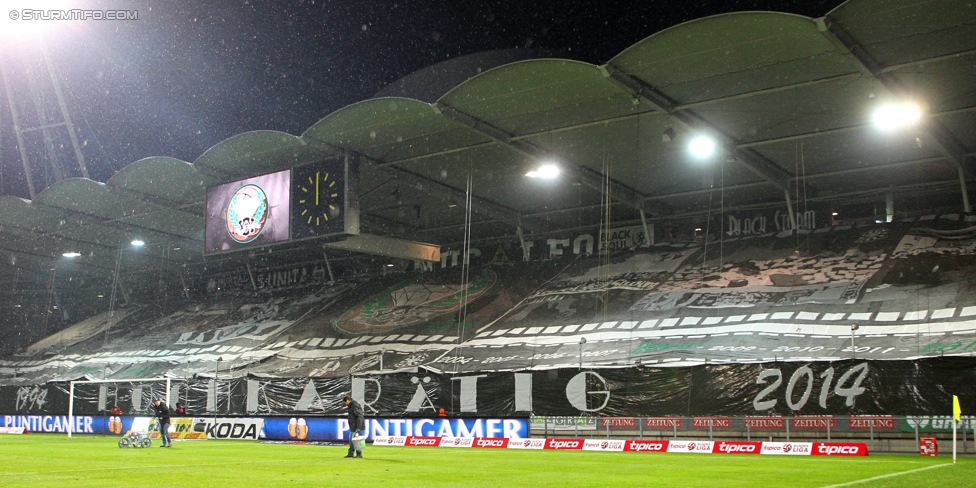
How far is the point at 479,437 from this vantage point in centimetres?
2645

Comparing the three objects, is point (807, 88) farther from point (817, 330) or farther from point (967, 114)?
point (817, 330)

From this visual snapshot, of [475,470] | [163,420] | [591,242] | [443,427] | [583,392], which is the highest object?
[591,242]

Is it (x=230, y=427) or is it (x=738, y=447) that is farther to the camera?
(x=230, y=427)

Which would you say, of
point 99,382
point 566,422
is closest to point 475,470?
point 566,422

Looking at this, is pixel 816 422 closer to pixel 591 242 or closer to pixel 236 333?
pixel 591 242

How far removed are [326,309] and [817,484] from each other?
38.6 metres

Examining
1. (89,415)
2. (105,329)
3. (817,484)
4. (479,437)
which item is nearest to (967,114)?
(479,437)

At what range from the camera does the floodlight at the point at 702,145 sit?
3083 centimetres

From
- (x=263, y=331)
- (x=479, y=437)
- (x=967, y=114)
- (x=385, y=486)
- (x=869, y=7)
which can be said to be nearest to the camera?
(x=385, y=486)

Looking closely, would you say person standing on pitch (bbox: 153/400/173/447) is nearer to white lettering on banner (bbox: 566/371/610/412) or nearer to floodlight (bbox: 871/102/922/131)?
white lettering on banner (bbox: 566/371/610/412)

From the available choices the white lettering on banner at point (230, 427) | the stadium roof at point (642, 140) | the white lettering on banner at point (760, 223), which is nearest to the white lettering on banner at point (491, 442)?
the white lettering on banner at point (230, 427)

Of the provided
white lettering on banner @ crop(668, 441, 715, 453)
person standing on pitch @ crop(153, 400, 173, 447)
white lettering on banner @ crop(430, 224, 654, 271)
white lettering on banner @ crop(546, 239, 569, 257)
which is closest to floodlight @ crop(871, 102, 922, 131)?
white lettering on banner @ crop(668, 441, 715, 453)

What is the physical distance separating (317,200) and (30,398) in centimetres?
1674

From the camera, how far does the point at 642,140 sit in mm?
32938
